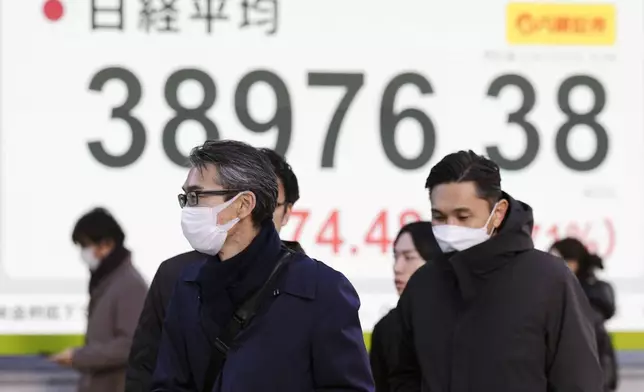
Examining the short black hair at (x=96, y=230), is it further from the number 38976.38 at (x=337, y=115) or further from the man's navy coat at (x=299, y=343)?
the man's navy coat at (x=299, y=343)

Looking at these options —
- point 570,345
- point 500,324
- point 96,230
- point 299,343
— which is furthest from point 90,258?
point 299,343

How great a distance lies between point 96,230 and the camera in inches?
247

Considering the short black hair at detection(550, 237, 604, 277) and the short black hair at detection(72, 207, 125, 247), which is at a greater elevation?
the short black hair at detection(72, 207, 125, 247)

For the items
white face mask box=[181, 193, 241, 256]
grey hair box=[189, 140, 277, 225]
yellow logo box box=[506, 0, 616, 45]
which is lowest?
white face mask box=[181, 193, 241, 256]

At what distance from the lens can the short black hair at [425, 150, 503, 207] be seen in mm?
3910

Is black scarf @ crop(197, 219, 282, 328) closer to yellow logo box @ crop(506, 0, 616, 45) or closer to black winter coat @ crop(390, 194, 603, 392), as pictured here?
black winter coat @ crop(390, 194, 603, 392)

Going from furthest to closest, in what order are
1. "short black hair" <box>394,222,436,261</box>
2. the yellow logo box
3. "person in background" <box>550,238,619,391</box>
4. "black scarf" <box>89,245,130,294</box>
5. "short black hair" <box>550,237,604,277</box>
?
1. the yellow logo box
2. "short black hair" <box>550,237,604,277</box>
3. "person in background" <box>550,238,619,391</box>
4. "black scarf" <box>89,245,130,294</box>
5. "short black hair" <box>394,222,436,261</box>

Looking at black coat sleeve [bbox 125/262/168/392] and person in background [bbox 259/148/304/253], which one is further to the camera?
person in background [bbox 259/148/304/253]

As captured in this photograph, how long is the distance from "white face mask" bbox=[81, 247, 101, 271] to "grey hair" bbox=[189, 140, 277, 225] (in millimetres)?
3188

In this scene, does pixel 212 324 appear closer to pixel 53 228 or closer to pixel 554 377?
pixel 554 377

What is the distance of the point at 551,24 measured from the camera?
7039 millimetres

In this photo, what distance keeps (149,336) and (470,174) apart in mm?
1021

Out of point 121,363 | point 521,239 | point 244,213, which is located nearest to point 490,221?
point 521,239

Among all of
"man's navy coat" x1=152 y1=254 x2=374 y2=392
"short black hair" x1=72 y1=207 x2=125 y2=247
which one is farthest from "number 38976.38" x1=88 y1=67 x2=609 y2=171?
"man's navy coat" x1=152 y1=254 x2=374 y2=392
